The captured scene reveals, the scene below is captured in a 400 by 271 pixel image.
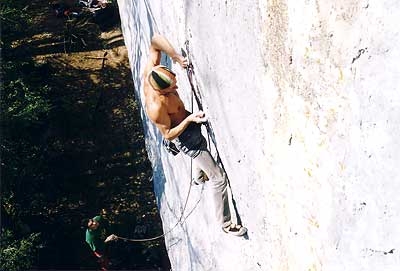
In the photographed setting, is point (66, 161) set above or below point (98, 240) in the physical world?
above

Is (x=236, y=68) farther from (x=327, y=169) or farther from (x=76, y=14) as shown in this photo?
(x=76, y=14)

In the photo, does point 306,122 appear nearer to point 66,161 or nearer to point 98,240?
point 98,240

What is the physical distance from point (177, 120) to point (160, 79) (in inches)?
20.0

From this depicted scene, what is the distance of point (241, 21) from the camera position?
3.21 meters

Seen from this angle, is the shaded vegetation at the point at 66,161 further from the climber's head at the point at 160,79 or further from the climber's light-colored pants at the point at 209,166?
the climber's head at the point at 160,79

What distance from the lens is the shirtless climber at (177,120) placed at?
3.84 metres

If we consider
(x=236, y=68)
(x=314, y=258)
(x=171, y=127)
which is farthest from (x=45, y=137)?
(x=314, y=258)

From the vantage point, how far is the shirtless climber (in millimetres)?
3842

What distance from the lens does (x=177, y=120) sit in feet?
13.7

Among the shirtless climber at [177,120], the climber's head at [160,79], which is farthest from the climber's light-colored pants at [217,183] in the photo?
the climber's head at [160,79]

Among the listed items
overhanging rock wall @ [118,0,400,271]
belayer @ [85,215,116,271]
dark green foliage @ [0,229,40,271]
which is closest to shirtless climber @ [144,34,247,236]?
overhanging rock wall @ [118,0,400,271]

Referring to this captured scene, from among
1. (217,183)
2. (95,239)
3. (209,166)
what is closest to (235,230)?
(217,183)

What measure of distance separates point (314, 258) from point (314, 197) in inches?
12.9

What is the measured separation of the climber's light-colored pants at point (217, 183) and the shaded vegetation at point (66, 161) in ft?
10.9
